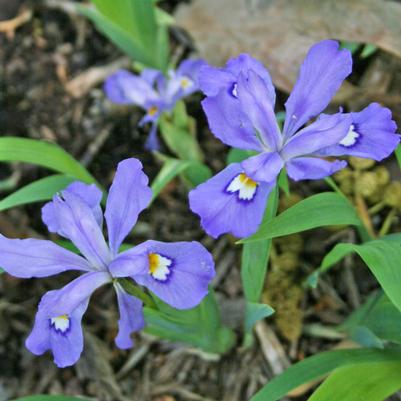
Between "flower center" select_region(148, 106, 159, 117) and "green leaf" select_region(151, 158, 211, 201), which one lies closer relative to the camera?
"green leaf" select_region(151, 158, 211, 201)

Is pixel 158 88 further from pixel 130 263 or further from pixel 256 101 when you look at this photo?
pixel 130 263

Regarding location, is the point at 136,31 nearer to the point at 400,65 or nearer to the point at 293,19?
the point at 293,19

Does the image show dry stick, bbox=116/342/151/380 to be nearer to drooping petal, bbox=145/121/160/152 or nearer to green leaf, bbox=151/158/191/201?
green leaf, bbox=151/158/191/201

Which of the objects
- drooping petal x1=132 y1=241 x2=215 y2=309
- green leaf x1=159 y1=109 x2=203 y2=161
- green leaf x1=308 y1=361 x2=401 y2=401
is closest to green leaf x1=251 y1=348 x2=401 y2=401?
green leaf x1=308 y1=361 x2=401 y2=401

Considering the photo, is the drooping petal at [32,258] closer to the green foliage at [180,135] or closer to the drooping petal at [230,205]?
the drooping petal at [230,205]

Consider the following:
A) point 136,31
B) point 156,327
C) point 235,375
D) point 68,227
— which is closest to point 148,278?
point 68,227

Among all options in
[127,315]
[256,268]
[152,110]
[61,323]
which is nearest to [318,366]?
[256,268]

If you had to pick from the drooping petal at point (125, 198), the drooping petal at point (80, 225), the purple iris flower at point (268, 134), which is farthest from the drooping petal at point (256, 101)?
the drooping petal at point (80, 225)
